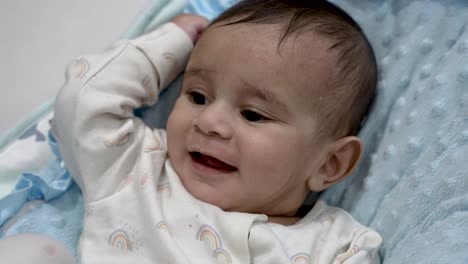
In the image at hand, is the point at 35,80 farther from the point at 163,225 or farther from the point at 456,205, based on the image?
the point at 456,205

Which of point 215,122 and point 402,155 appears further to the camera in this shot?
point 402,155

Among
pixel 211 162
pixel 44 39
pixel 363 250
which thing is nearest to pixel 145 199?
pixel 211 162

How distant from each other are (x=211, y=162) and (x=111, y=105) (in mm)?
197

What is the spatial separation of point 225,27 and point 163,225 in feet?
1.07

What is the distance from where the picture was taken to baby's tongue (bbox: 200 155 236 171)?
0.87 metres

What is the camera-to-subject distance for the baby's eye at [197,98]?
35.8 inches

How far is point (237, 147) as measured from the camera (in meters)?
0.84

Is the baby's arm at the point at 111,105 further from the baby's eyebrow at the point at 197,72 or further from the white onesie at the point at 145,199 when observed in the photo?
the baby's eyebrow at the point at 197,72

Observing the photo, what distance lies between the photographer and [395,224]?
0.88 metres

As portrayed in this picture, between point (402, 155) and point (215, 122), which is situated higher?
point (215, 122)

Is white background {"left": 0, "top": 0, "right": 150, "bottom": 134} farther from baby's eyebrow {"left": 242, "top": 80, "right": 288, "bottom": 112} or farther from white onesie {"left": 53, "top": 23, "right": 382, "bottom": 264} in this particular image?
baby's eyebrow {"left": 242, "top": 80, "right": 288, "bottom": 112}

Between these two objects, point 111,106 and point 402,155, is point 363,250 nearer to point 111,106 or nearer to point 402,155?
point 402,155

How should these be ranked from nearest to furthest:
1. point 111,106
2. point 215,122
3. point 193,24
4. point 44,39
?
point 215,122
point 111,106
point 193,24
point 44,39

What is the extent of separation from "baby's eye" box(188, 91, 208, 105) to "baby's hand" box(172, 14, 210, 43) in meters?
0.18
